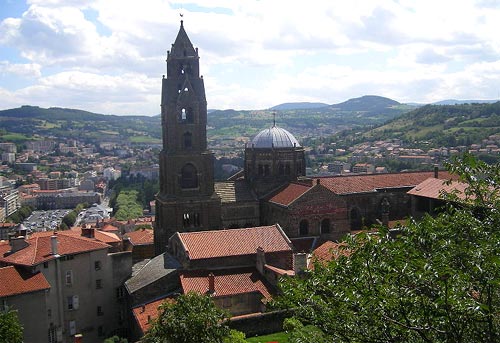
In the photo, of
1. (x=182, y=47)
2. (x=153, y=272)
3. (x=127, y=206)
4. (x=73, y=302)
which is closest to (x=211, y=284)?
(x=153, y=272)

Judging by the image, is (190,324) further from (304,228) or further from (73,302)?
(304,228)

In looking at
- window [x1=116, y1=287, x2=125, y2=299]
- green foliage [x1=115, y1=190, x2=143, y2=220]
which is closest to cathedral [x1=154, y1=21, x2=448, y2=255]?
window [x1=116, y1=287, x2=125, y2=299]

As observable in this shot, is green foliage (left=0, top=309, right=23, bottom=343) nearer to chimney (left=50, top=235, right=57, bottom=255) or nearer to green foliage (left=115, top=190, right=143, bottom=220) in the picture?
chimney (left=50, top=235, right=57, bottom=255)

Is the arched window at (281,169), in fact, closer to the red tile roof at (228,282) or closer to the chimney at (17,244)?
the red tile roof at (228,282)

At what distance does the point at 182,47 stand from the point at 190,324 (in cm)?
2711

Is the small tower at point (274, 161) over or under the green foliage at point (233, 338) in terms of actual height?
over

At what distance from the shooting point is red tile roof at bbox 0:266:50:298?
3309 centimetres

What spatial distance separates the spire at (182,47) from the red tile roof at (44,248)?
15.9 meters

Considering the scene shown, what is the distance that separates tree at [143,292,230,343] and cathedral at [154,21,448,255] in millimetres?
19539

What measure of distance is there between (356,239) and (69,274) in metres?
28.9

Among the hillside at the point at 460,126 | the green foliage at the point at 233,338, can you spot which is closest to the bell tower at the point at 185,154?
the green foliage at the point at 233,338

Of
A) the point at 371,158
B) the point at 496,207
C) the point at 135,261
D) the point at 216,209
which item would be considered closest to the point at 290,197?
the point at 216,209

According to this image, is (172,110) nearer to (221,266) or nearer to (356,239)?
(221,266)

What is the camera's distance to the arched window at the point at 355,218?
4775cm
